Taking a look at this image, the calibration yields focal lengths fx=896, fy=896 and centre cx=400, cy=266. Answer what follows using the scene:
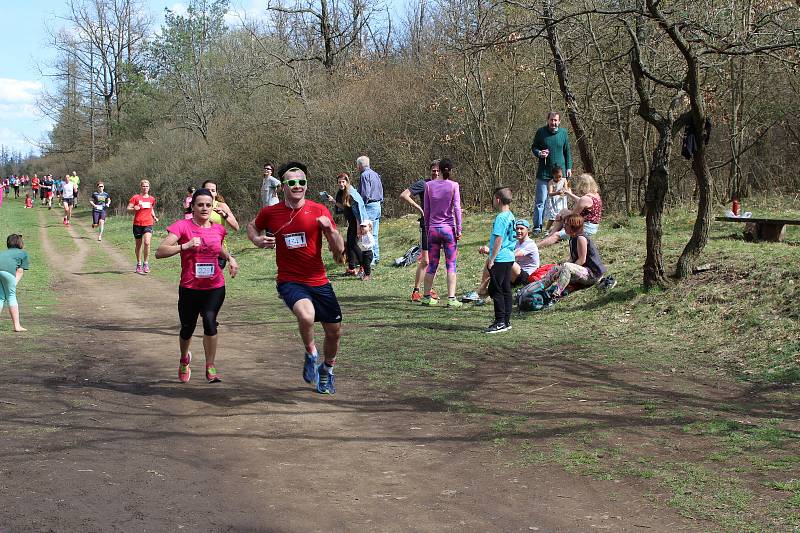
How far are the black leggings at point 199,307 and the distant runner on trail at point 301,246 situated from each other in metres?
0.87

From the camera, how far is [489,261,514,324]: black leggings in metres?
11.2

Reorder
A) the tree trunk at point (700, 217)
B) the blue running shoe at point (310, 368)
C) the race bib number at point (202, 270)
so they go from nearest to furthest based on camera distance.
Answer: the blue running shoe at point (310, 368)
the race bib number at point (202, 270)
the tree trunk at point (700, 217)

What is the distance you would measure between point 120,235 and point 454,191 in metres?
23.3

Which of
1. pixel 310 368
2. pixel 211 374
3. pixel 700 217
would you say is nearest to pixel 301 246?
pixel 310 368

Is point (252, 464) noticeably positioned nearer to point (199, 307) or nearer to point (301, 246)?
point (301, 246)

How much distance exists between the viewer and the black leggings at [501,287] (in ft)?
36.8

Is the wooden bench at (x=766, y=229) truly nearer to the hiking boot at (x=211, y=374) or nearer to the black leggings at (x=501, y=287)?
the black leggings at (x=501, y=287)

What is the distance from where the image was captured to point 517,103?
2520 centimetres

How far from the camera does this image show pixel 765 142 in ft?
77.0

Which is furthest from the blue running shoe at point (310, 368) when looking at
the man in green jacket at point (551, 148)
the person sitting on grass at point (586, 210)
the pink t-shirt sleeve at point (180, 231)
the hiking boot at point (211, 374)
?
the man in green jacket at point (551, 148)

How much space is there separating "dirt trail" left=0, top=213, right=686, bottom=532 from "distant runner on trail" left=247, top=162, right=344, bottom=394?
839 millimetres

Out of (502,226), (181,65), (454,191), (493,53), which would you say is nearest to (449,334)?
(502,226)

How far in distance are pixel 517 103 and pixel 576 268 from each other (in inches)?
508

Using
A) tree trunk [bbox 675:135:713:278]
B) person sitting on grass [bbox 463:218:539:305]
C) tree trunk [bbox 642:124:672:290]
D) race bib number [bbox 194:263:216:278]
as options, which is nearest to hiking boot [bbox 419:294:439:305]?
person sitting on grass [bbox 463:218:539:305]
